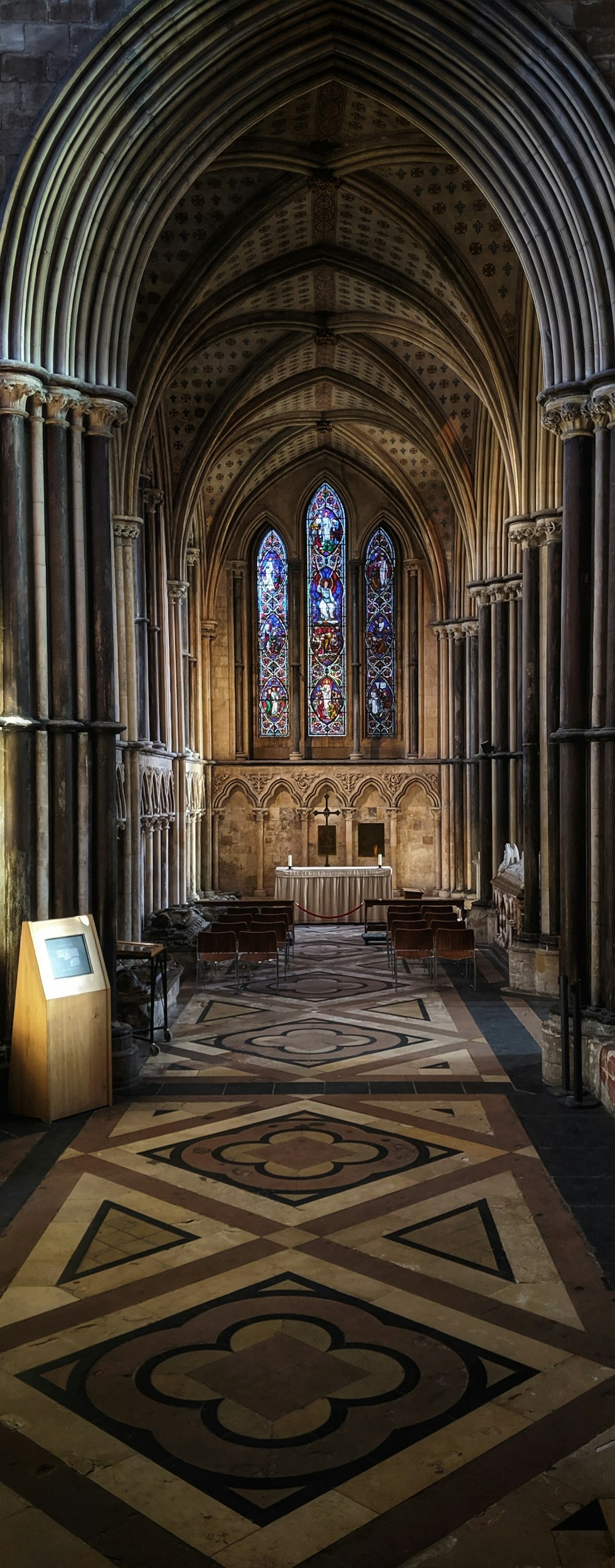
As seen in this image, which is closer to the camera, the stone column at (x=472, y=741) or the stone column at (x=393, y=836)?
the stone column at (x=472, y=741)

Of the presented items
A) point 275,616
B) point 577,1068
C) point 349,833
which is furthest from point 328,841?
point 577,1068

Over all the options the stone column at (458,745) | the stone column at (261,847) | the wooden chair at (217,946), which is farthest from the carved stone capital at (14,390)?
the stone column at (261,847)

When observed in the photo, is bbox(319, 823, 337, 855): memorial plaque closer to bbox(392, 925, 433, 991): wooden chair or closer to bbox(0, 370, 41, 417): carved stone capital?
bbox(392, 925, 433, 991): wooden chair

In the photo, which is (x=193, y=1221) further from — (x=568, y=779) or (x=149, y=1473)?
(x=568, y=779)

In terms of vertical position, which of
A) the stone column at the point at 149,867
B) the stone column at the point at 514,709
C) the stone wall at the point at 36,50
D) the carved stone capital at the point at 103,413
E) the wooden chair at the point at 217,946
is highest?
the stone wall at the point at 36,50

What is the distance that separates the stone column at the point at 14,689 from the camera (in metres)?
9.16

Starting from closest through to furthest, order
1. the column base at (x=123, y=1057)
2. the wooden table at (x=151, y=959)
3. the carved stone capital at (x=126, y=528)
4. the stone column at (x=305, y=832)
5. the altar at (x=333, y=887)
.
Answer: the column base at (x=123, y=1057)
the wooden table at (x=151, y=959)
the carved stone capital at (x=126, y=528)
the altar at (x=333, y=887)
the stone column at (x=305, y=832)

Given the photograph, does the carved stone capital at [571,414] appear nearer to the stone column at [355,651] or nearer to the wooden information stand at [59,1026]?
the wooden information stand at [59,1026]

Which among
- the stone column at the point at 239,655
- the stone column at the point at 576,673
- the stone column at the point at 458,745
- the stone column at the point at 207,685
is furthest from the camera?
the stone column at the point at 239,655

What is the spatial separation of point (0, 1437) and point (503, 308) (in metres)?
15.7

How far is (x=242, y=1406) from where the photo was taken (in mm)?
4441

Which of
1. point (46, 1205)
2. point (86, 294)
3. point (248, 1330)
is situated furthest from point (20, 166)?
point (248, 1330)

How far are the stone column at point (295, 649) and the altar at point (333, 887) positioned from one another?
6457 mm

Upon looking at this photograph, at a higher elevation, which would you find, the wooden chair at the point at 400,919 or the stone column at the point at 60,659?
the stone column at the point at 60,659
